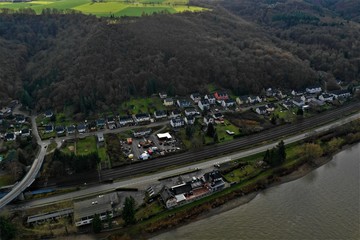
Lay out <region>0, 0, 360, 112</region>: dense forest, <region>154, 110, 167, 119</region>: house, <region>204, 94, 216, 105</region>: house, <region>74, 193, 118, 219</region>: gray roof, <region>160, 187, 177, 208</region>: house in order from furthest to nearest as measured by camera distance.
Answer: <region>0, 0, 360, 112</region>: dense forest, <region>204, 94, 216, 105</region>: house, <region>154, 110, 167, 119</region>: house, <region>160, 187, 177, 208</region>: house, <region>74, 193, 118, 219</region>: gray roof

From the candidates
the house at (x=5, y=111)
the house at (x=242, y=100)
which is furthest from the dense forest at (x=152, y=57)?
the house at (x=5, y=111)

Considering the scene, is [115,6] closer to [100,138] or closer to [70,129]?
[70,129]

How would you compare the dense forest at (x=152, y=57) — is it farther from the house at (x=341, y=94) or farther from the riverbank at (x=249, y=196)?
the riverbank at (x=249, y=196)

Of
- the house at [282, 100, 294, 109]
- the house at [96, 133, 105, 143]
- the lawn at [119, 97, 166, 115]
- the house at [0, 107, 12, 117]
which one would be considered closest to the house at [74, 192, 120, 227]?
the house at [96, 133, 105, 143]

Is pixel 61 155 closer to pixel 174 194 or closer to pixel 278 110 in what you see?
pixel 174 194

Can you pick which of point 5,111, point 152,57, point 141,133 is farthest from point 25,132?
point 152,57

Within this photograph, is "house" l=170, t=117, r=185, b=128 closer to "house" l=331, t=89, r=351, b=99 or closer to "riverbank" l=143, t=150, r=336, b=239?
"riverbank" l=143, t=150, r=336, b=239
